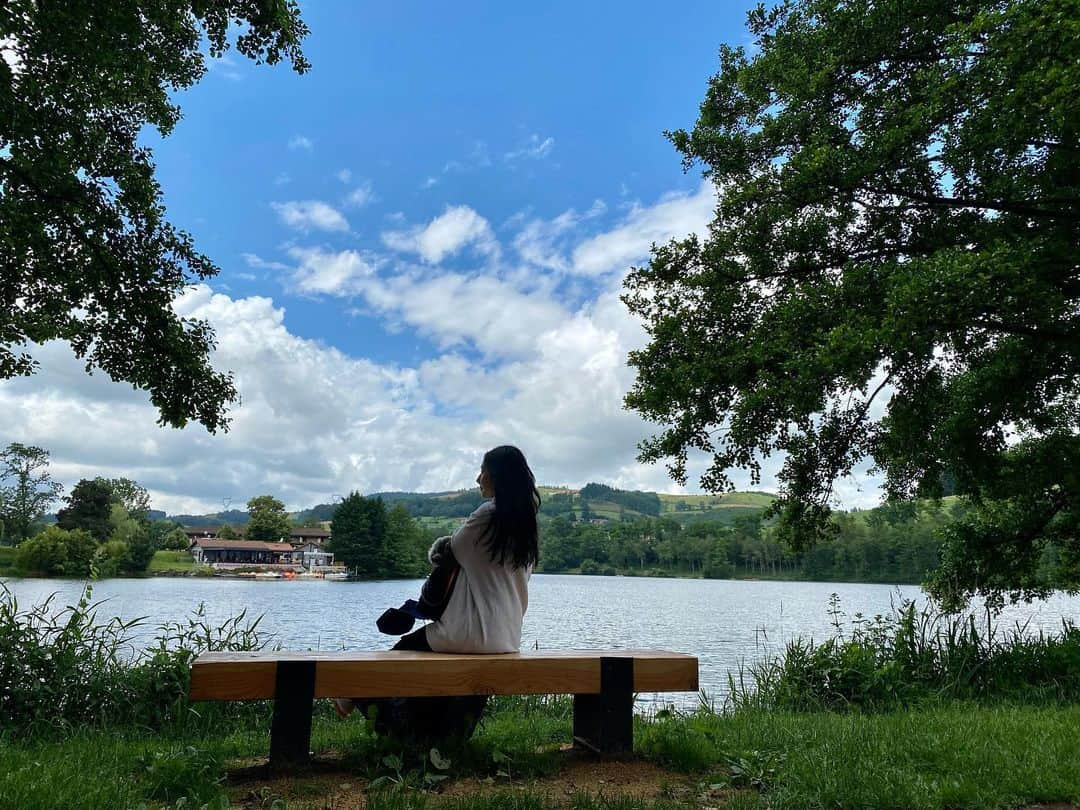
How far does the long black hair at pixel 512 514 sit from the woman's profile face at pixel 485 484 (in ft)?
0.29

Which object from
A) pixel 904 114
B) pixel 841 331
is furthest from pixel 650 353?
pixel 904 114

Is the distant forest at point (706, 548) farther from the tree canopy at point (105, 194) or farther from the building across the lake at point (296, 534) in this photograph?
the tree canopy at point (105, 194)

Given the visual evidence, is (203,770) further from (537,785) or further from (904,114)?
(904,114)

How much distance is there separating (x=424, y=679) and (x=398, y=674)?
116mm

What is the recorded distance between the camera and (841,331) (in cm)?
657

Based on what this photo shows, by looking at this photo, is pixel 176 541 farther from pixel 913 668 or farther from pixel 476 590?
pixel 476 590

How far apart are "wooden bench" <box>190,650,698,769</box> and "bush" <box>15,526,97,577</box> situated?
4252 cm

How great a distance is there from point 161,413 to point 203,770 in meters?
4.63

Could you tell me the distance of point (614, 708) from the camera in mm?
3533

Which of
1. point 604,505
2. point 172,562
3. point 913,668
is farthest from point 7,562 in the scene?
point 604,505

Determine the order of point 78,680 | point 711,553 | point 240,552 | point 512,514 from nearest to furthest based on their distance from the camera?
point 512,514 < point 78,680 < point 240,552 < point 711,553

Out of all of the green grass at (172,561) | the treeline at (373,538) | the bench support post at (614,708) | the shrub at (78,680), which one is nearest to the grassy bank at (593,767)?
the bench support post at (614,708)

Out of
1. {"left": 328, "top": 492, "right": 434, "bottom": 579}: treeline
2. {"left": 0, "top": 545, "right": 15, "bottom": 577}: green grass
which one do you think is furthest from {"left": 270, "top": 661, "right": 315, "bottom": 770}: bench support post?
{"left": 328, "top": 492, "right": 434, "bottom": 579}: treeline

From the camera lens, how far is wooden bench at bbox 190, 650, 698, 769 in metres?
2.94
